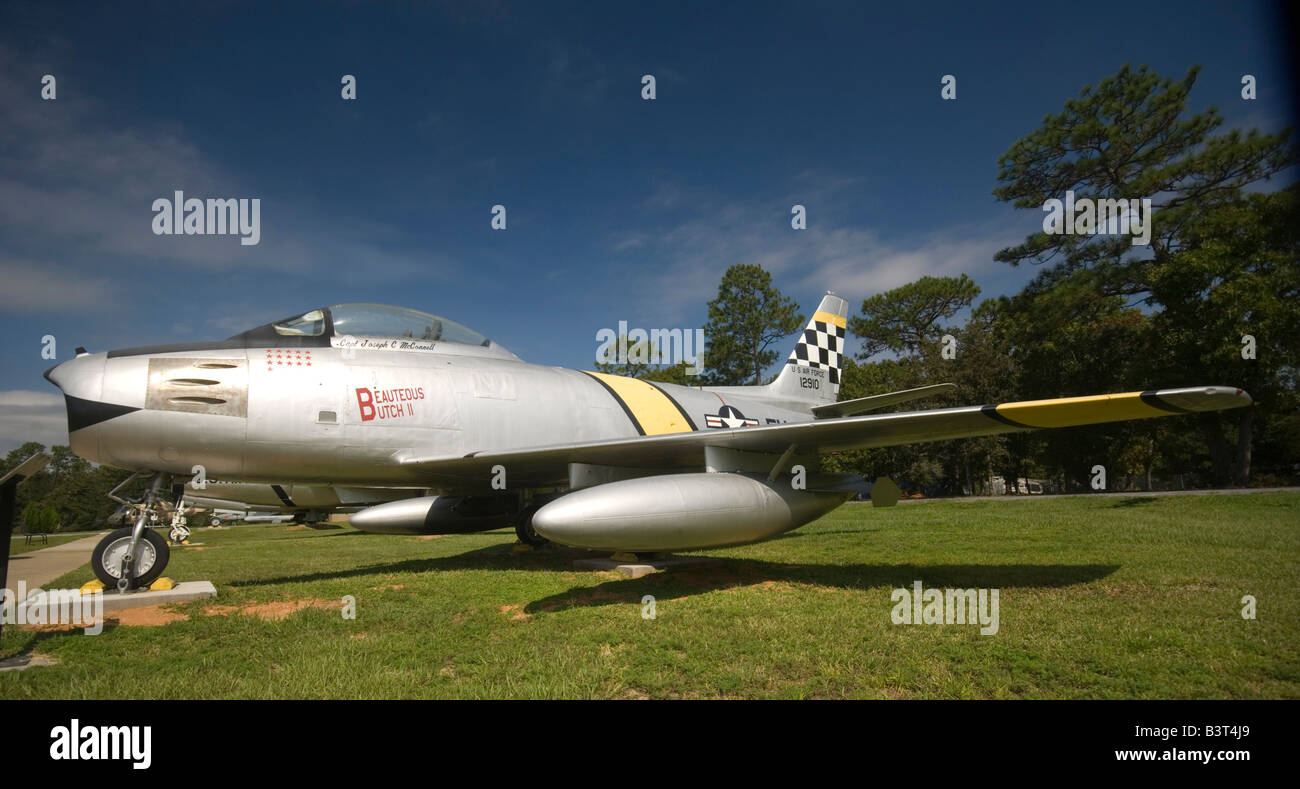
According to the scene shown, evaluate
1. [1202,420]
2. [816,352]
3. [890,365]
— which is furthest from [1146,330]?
[890,365]

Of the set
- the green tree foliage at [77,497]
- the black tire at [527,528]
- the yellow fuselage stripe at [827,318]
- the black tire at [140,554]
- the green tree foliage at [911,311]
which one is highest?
the green tree foliage at [911,311]

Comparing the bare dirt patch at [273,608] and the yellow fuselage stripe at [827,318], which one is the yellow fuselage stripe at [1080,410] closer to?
the bare dirt patch at [273,608]

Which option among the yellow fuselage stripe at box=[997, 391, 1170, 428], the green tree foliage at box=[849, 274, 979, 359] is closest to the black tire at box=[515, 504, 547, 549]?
the yellow fuselage stripe at box=[997, 391, 1170, 428]

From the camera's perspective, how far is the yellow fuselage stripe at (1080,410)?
16.0 ft

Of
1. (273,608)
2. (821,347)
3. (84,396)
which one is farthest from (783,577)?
(84,396)

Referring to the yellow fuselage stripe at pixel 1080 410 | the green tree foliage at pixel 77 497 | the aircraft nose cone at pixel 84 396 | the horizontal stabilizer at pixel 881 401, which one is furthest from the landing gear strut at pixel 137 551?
the green tree foliage at pixel 77 497

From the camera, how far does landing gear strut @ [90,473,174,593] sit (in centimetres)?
620

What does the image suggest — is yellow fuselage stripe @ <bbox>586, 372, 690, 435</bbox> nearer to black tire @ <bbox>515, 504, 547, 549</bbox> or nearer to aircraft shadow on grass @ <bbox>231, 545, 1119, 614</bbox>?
aircraft shadow on grass @ <bbox>231, 545, 1119, 614</bbox>

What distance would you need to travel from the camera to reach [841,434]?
642 centimetres

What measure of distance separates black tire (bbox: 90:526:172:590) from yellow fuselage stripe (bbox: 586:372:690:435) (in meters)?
5.67

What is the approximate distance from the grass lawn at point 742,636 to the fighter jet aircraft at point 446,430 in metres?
0.89

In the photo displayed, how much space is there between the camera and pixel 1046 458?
31.1 meters
